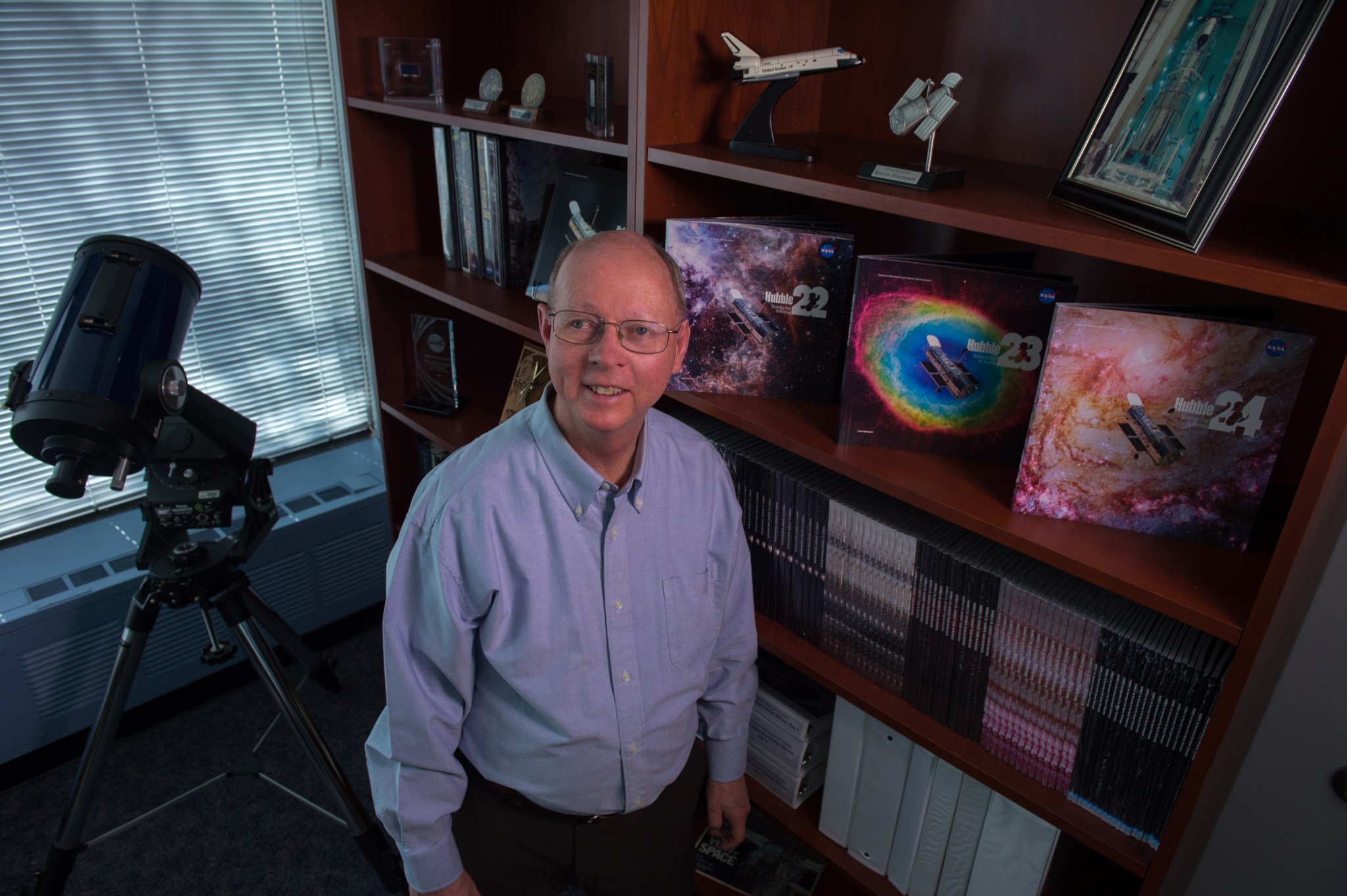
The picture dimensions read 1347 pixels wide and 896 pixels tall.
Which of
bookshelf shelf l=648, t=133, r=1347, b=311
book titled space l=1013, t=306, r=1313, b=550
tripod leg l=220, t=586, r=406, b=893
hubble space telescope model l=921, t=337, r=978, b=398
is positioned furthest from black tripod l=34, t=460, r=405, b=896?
book titled space l=1013, t=306, r=1313, b=550

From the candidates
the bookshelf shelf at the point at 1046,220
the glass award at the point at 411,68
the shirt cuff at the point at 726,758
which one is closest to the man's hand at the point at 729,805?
the shirt cuff at the point at 726,758

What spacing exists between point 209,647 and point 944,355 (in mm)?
1618

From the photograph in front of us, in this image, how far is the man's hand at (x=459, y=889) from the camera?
129 centimetres

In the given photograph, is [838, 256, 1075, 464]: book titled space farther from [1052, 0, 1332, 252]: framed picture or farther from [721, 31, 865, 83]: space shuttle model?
[721, 31, 865, 83]: space shuttle model

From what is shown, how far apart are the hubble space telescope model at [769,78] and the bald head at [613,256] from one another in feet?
0.82

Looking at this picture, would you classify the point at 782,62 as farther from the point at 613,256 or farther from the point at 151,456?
the point at 151,456

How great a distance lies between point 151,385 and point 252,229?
1.28m

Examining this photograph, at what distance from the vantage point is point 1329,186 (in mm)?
1050

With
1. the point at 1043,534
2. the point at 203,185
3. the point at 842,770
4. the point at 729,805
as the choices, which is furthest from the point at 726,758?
the point at 203,185

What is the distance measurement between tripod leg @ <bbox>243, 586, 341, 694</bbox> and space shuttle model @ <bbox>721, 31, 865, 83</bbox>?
1.44 metres

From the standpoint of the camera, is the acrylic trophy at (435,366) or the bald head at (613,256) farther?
the acrylic trophy at (435,366)

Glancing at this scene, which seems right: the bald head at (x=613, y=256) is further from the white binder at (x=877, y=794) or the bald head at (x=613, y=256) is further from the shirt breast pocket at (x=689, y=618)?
the white binder at (x=877, y=794)

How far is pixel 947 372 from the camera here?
1.19 m

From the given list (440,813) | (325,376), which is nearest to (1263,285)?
(440,813)
